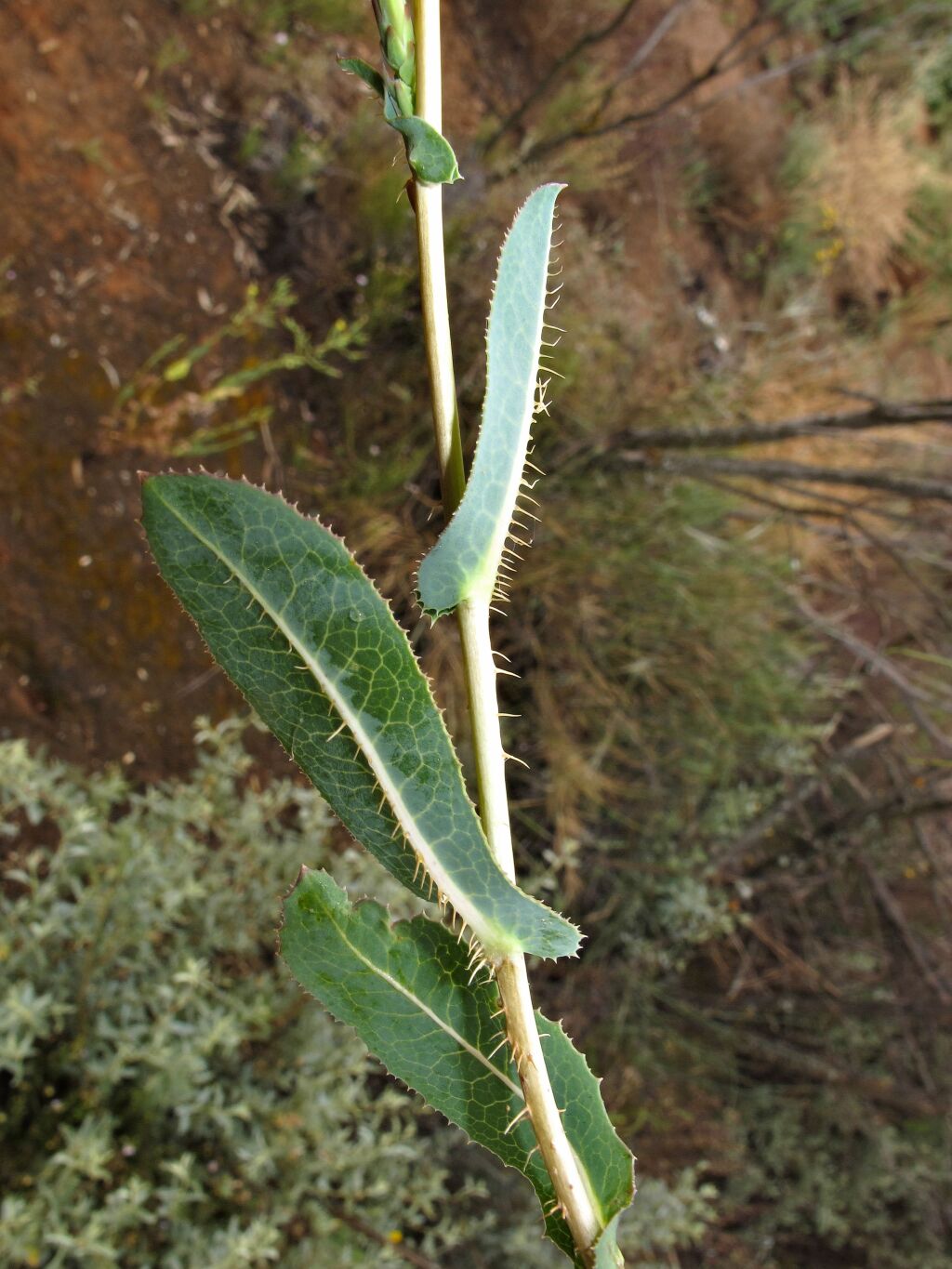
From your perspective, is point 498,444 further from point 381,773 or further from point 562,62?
point 562,62

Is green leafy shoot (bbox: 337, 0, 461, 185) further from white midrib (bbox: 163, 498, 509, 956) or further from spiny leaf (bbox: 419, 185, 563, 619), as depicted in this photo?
white midrib (bbox: 163, 498, 509, 956)

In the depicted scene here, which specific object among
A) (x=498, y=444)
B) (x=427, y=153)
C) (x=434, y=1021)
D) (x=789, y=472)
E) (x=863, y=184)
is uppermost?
(x=427, y=153)

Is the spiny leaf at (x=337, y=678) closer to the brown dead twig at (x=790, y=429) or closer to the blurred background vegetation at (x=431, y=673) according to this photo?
the blurred background vegetation at (x=431, y=673)

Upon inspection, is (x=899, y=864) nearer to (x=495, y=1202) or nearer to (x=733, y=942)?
(x=733, y=942)

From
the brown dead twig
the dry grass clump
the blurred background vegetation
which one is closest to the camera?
the blurred background vegetation

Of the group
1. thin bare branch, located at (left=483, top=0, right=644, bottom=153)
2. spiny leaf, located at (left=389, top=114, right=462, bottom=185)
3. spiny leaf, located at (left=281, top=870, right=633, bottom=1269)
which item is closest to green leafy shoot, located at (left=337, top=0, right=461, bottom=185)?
spiny leaf, located at (left=389, top=114, right=462, bottom=185)

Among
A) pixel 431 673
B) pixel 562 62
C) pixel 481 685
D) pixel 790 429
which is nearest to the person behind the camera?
pixel 481 685

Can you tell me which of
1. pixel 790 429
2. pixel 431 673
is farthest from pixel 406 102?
pixel 431 673
